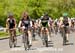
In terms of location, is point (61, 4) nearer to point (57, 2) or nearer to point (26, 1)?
point (57, 2)

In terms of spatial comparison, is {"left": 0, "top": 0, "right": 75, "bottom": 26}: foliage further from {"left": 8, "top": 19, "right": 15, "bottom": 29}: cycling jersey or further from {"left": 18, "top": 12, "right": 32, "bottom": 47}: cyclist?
{"left": 18, "top": 12, "right": 32, "bottom": 47}: cyclist

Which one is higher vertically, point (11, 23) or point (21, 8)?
point (11, 23)

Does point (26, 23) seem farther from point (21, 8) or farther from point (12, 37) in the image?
point (21, 8)

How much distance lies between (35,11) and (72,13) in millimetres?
31061

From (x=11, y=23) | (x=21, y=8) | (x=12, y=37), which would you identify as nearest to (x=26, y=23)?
(x=11, y=23)

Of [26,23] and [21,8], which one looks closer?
[26,23]

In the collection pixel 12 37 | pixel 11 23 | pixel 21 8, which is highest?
pixel 11 23

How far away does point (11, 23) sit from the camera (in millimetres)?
20375

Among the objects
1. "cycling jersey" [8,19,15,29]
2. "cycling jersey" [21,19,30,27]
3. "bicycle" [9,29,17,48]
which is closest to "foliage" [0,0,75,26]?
"bicycle" [9,29,17,48]

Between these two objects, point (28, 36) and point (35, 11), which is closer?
point (28, 36)

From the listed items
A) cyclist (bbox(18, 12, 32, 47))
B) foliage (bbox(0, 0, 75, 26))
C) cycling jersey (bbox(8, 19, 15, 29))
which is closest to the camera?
cyclist (bbox(18, 12, 32, 47))

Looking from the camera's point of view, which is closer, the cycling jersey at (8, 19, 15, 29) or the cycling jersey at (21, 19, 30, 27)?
the cycling jersey at (21, 19, 30, 27)

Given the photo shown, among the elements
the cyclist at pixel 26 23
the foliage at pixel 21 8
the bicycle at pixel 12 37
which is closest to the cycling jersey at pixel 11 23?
the bicycle at pixel 12 37

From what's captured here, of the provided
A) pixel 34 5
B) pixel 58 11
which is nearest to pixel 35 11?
pixel 34 5
